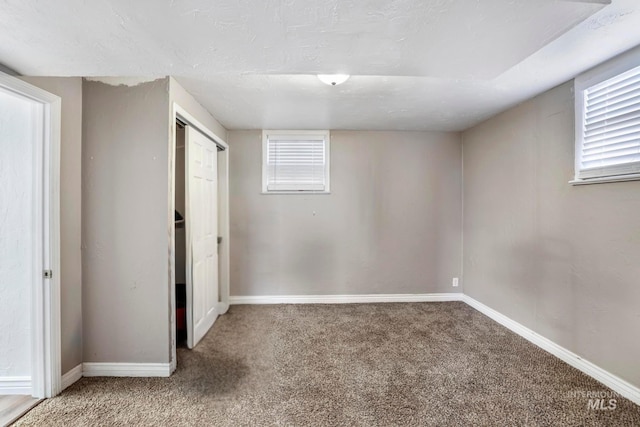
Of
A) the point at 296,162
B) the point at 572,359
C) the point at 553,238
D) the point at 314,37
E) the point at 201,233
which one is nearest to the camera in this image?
the point at 314,37

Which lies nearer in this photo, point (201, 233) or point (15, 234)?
point (15, 234)

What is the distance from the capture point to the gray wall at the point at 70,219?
180 centimetres

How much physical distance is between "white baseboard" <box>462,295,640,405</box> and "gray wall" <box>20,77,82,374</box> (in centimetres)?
380

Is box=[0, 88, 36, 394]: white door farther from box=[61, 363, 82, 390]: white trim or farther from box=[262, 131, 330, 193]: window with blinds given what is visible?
box=[262, 131, 330, 193]: window with blinds

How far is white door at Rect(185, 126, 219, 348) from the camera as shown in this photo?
7.75 ft

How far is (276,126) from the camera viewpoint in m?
3.31

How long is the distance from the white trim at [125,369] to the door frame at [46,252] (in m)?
0.22

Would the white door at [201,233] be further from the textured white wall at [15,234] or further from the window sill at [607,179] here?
the window sill at [607,179]

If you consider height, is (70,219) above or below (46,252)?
above

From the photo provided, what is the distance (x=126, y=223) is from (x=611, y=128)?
3597 millimetres

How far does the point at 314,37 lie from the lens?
1.22 metres

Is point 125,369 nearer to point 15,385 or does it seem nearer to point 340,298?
point 15,385

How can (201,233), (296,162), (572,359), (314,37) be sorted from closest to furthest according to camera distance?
(314,37) < (572,359) < (201,233) < (296,162)

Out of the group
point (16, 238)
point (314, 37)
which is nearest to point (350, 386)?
point (314, 37)
